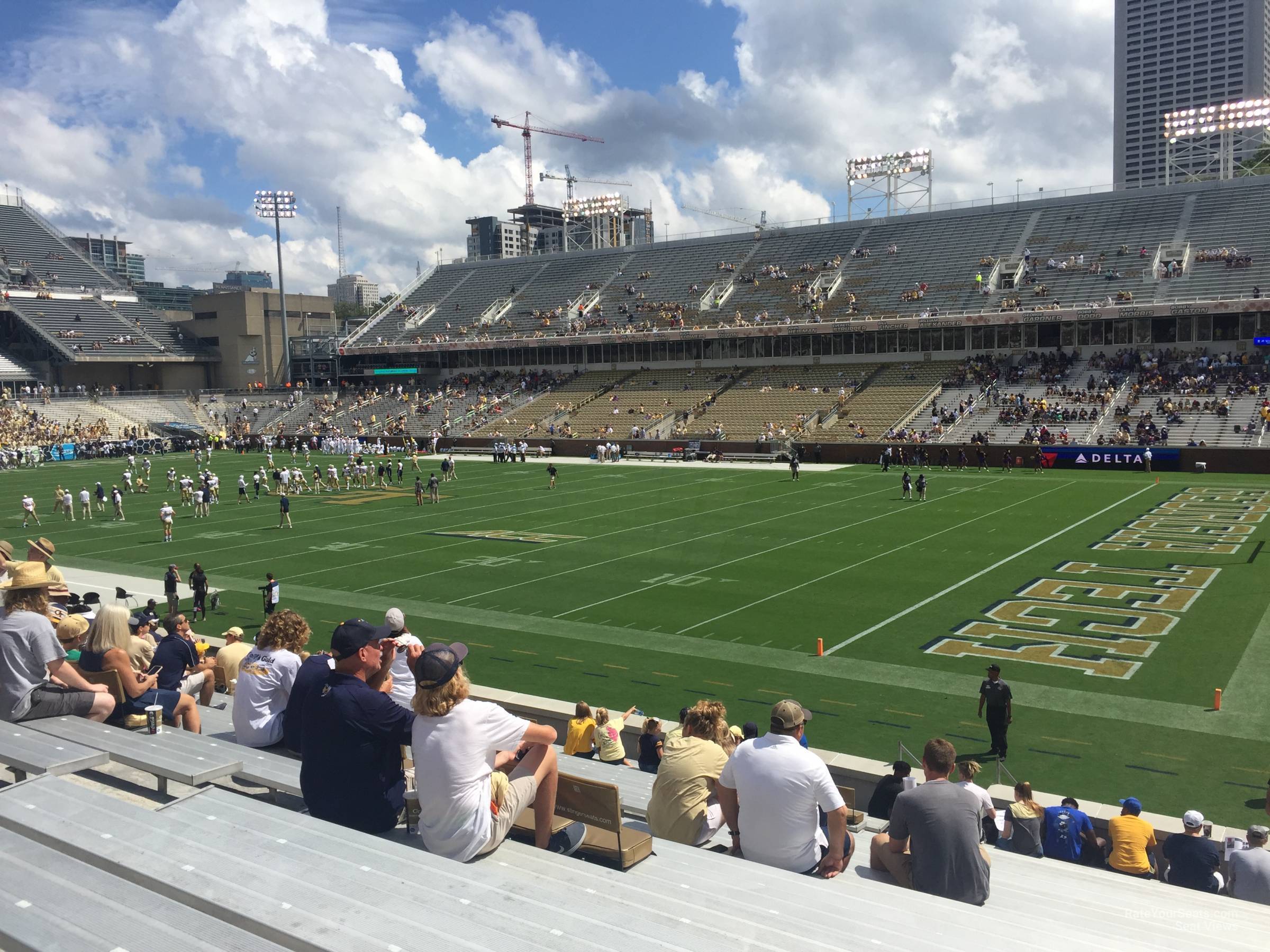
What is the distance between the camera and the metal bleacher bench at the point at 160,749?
19.2 ft

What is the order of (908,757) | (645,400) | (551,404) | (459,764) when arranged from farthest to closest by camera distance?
1. (551,404)
2. (645,400)
3. (908,757)
4. (459,764)

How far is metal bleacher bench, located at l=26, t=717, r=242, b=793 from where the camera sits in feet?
19.2

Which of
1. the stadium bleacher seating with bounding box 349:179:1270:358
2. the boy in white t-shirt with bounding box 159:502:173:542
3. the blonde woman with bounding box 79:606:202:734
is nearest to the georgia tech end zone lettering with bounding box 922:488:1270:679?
the blonde woman with bounding box 79:606:202:734

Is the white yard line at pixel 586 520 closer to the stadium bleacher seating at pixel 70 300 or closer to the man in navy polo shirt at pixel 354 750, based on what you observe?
the man in navy polo shirt at pixel 354 750

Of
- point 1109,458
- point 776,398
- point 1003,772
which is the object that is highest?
point 776,398

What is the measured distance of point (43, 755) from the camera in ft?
19.5

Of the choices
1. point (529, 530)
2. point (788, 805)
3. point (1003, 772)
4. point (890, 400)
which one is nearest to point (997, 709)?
point (1003, 772)

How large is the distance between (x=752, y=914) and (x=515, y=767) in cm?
176

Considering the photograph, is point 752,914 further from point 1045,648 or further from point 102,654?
point 1045,648

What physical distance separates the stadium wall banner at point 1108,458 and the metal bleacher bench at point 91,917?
4554cm

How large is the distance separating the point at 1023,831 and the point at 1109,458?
40.2 m

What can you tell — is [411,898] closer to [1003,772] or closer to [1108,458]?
[1003,772]

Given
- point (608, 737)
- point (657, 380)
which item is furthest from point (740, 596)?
point (657, 380)

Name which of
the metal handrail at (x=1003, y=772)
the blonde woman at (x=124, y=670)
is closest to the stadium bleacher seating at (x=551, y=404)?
the metal handrail at (x=1003, y=772)
